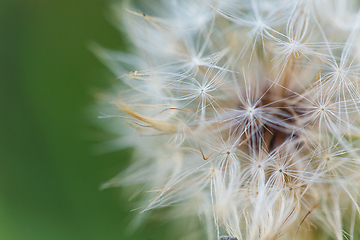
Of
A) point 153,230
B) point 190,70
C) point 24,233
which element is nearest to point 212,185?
point 190,70

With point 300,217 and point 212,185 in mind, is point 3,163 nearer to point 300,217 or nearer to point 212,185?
point 212,185

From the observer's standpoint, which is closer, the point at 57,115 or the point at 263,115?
the point at 263,115

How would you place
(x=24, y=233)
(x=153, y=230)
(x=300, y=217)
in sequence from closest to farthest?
1. (x=300, y=217)
2. (x=24, y=233)
3. (x=153, y=230)

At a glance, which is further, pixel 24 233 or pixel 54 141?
pixel 54 141

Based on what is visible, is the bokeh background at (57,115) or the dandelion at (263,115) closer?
the dandelion at (263,115)
